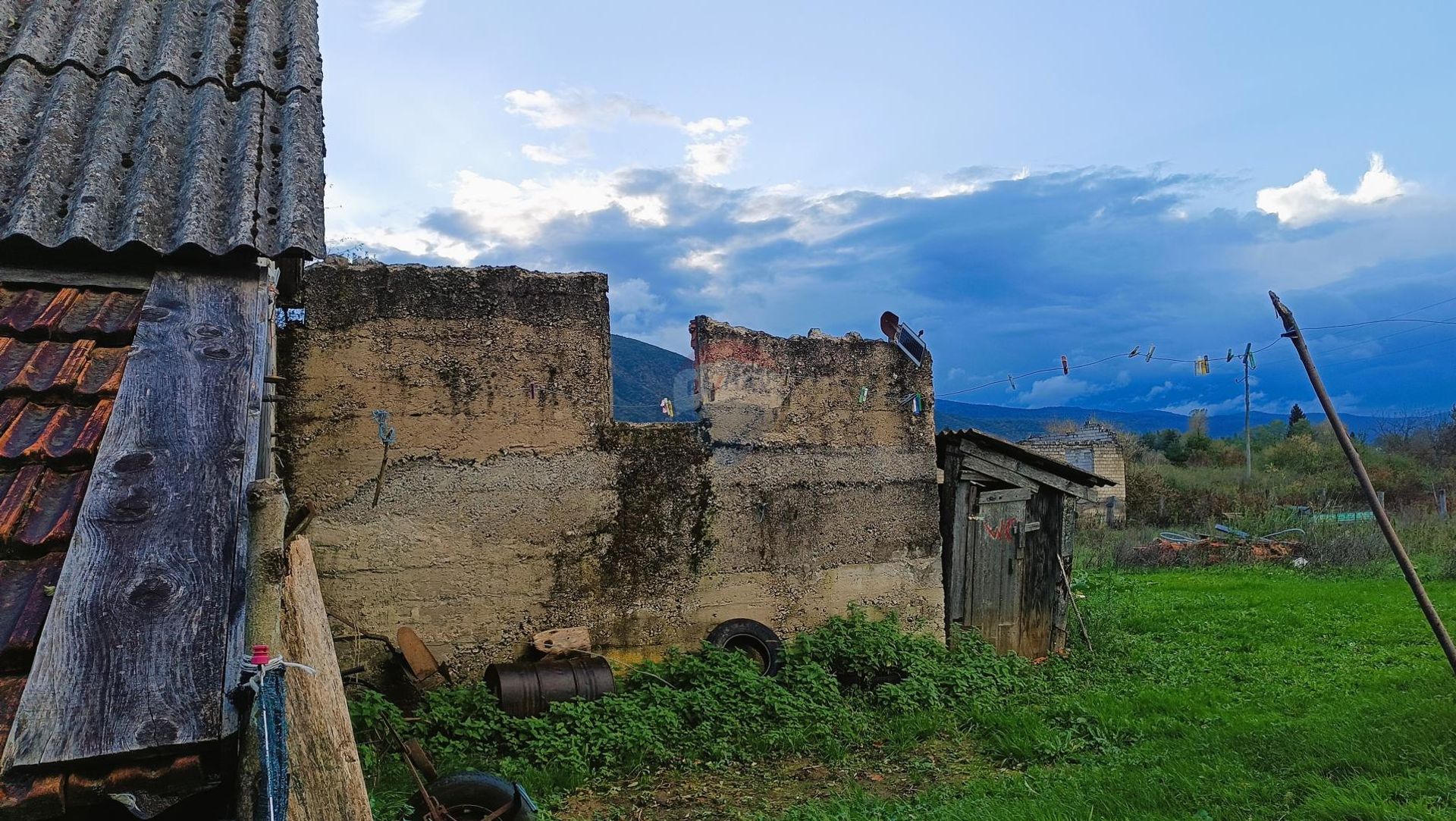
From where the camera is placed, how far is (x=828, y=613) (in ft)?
27.5

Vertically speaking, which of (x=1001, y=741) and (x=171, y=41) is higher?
(x=171, y=41)

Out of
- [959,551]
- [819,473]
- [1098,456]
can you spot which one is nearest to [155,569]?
[819,473]

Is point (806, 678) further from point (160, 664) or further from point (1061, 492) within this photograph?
point (160, 664)

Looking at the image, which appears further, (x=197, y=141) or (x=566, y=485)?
(x=566, y=485)

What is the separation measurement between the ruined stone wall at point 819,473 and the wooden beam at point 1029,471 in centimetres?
84

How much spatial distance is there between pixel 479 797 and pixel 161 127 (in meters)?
3.74

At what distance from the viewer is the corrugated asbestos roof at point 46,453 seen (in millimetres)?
1375

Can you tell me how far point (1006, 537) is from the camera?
9.56m

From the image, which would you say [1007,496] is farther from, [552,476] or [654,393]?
[552,476]

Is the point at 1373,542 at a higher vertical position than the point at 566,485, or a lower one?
lower

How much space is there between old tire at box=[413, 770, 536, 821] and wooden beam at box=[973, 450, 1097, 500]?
5986 millimetres

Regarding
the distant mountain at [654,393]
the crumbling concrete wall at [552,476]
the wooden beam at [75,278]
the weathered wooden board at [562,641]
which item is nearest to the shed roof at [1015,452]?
the crumbling concrete wall at [552,476]

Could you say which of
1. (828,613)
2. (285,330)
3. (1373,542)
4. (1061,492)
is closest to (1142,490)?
(1373,542)

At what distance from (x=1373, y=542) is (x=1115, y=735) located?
13.2 metres
